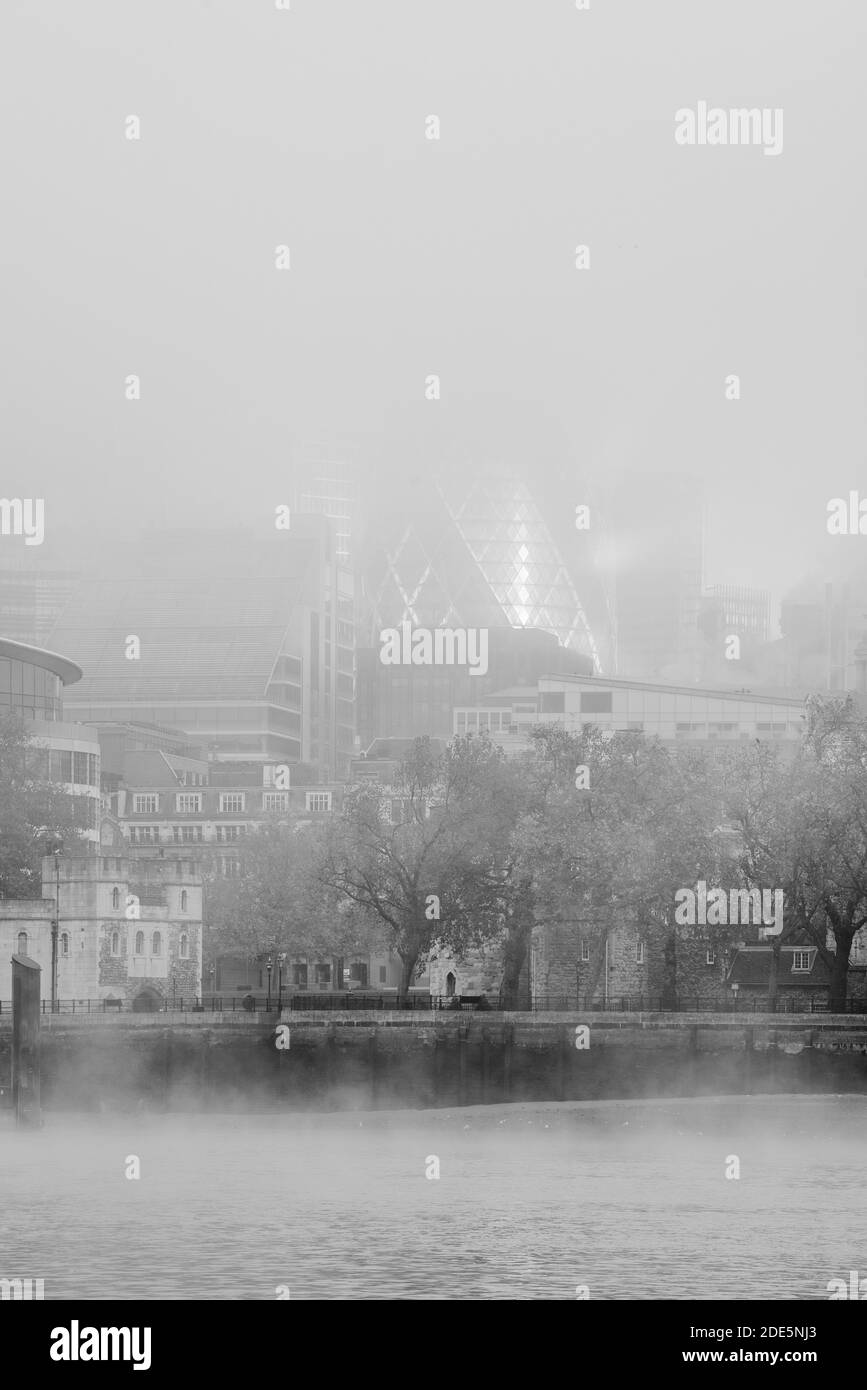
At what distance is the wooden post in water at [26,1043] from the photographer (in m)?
94.6

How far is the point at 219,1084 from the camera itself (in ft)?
338

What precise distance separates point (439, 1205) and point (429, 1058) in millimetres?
32315

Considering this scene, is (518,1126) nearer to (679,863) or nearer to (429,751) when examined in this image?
(679,863)

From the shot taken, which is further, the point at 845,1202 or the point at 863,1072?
the point at 863,1072

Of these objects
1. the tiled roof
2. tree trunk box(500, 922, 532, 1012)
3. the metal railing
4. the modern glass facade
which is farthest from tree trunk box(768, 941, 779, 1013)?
the modern glass facade

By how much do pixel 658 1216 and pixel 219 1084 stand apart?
32.7 meters

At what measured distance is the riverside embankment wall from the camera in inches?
4006

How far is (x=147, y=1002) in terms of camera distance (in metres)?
114

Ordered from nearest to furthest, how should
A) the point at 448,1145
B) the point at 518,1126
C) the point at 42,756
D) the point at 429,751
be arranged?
the point at 448,1145 → the point at 518,1126 → the point at 429,751 → the point at 42,756

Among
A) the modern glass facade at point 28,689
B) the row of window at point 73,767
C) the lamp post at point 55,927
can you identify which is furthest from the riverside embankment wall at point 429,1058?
the modern glass facade at point 28,689

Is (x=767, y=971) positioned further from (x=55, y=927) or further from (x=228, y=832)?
(x=228, y=832)

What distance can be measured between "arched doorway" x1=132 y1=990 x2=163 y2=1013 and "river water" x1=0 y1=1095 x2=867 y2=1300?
14.2 m

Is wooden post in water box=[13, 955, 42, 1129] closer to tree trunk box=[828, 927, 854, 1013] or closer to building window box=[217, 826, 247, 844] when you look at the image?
tree trunk box=[828, 927, 854, 1013]
